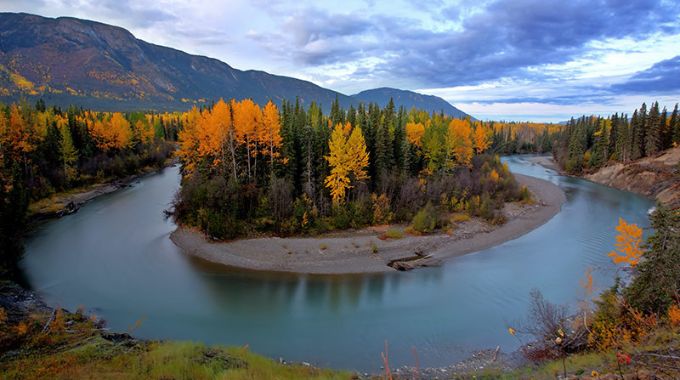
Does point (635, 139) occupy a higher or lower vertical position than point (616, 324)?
higher

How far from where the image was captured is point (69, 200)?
4634cm

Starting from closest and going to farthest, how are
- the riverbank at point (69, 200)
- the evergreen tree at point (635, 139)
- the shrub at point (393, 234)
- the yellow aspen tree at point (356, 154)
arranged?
the shrub at point (393, 234) → the yellow aspen tree at point (356, 154) → the riverbank at point (69, 200) → the evergreen tree at point (635, 139)

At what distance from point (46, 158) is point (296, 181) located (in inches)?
1404

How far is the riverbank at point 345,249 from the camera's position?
95.0 feet

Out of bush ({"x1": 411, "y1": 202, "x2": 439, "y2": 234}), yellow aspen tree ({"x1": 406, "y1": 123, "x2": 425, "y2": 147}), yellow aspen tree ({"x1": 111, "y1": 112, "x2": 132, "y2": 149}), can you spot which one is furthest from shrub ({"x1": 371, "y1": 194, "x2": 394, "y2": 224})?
yellow aspen tree ({"x1": 111, "y1": 112, "x2": 132, "y2": 149})

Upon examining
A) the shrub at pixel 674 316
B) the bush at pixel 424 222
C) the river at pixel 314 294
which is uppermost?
the shrub at pixel 674 316

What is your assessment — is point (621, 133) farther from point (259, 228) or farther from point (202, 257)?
point (202, 257)

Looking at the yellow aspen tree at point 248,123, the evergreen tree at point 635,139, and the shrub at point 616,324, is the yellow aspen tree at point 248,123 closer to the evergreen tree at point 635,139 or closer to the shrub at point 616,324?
the shrub at point 616,324

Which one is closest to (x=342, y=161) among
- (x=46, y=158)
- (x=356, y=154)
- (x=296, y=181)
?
(x=356, y=154)

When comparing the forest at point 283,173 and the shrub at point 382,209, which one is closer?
the forest at point 283,173

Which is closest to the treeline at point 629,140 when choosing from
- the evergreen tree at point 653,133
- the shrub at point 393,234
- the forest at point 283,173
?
the evergreen tree at point 653,133

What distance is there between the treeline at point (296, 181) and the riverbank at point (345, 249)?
1717 mm

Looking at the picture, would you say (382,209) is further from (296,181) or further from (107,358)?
(107,358)

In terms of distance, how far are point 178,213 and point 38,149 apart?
24.9 m
